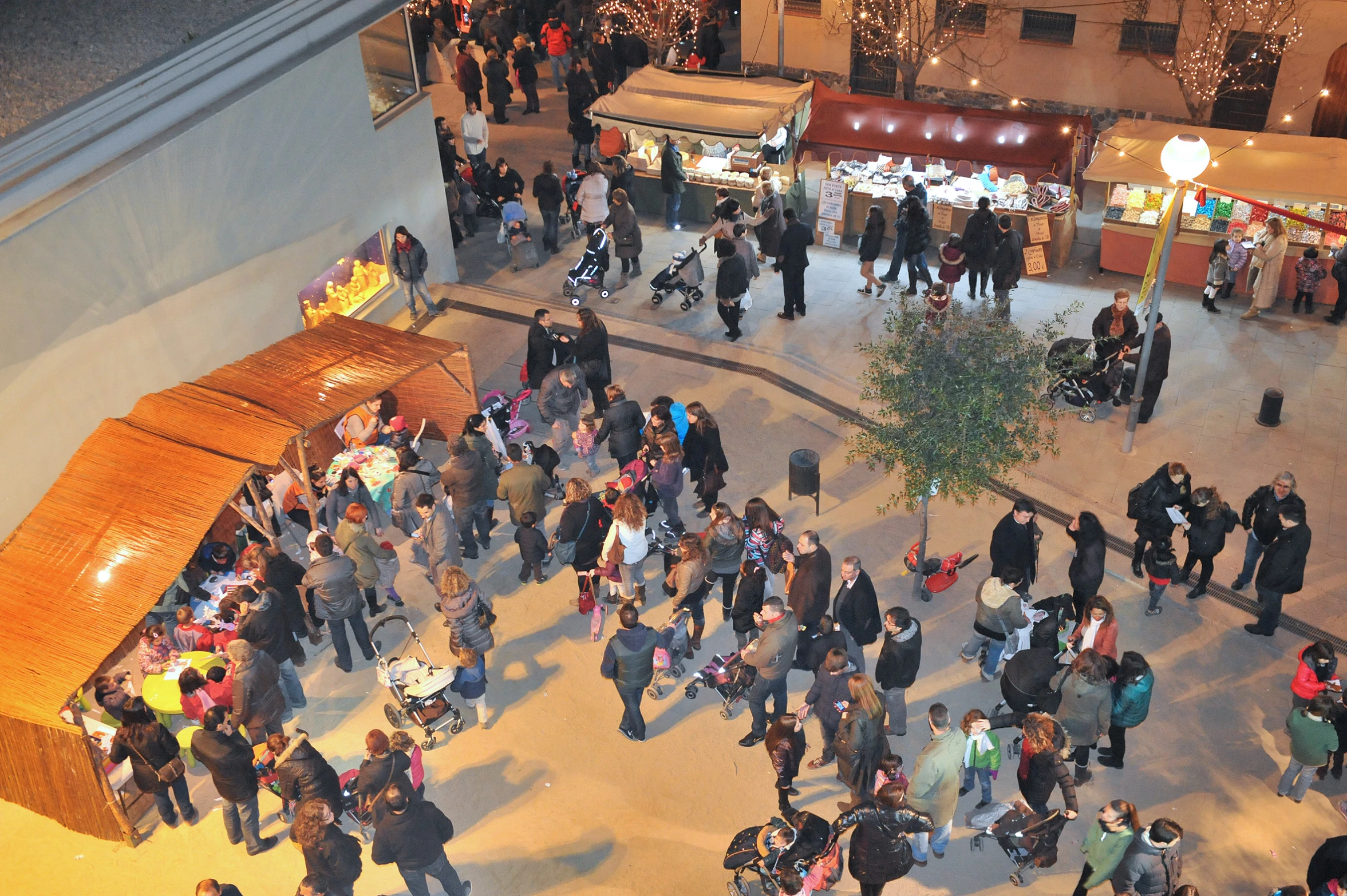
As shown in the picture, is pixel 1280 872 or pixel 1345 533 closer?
pixel 1280 872

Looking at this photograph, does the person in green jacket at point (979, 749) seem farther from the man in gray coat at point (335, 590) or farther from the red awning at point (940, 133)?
the red awning at point (940, 133)

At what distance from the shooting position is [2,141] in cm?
838

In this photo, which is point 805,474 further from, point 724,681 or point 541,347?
point 541,347

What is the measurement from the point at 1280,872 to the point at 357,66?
12.3 meters

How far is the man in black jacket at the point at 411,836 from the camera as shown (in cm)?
764

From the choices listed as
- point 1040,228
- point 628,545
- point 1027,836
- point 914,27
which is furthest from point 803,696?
point 914,27

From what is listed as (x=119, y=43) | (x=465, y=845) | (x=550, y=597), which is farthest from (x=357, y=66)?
(x=465, y=845)

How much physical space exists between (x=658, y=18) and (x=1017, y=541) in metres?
14.3

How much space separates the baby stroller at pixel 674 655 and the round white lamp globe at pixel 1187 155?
19.0 ft

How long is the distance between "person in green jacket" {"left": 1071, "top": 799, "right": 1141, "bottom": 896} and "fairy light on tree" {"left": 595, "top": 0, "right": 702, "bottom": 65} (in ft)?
55.2

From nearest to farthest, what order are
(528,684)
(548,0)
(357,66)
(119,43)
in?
1. (528,684)
2. (119,43)
3. (357,66)
4. (548,0)

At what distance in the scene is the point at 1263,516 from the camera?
400 inches

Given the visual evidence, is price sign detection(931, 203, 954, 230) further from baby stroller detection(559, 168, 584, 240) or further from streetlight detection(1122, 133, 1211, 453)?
baby stroller detection(559, 168, 584, 240)

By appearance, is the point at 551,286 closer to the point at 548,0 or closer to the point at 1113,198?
the point at 1113,198
